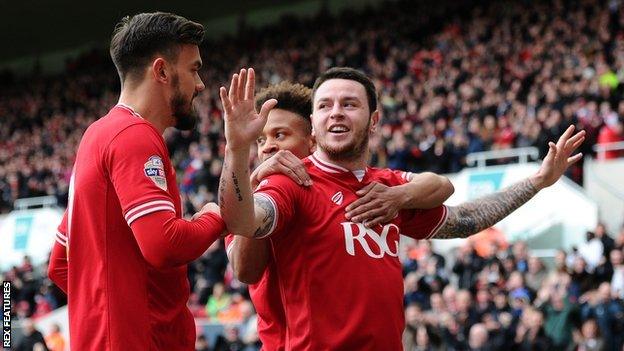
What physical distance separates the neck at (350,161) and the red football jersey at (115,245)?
0.76 meters

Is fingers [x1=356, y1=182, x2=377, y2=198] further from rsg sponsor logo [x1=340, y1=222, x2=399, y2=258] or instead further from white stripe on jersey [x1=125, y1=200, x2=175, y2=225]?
white stripe on jersey [x1=125, y1=200, x2=175, y2=225]

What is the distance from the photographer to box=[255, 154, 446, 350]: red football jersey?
3.97 metres

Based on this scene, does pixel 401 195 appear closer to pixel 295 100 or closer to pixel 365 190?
pixel 365 190

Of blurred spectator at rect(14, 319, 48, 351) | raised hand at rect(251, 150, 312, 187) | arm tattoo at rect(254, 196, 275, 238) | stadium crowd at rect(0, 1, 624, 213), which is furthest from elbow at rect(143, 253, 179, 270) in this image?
stadium crowd at rect(0, 1, 624, 213)

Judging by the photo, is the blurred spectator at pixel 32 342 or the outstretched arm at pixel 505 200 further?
the blurred spectator at pixel 32 342

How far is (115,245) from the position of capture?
3.68m

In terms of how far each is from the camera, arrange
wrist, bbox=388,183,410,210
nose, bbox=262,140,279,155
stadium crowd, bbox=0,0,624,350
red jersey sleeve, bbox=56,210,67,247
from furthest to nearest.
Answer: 1. stadium crowd, bbox=0,0,624,350
2. nose, bbox=262,140,279,155
3. wrist, bbox=388,183,410,210
4. red jersey sleeve, bbox=56,210,67,247

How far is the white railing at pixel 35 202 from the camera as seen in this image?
24.7 metres

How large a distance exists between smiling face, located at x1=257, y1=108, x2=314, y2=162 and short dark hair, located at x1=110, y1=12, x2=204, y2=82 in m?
0.96

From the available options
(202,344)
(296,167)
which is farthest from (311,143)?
(202,344)

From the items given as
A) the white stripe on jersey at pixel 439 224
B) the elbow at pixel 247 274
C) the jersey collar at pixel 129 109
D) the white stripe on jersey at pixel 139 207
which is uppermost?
the jersey collar at pixel 129 109

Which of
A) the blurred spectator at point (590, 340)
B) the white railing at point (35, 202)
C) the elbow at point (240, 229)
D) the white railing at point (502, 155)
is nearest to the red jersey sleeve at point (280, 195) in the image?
the elbow at point (240, 229)

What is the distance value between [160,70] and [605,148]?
13.1 metres

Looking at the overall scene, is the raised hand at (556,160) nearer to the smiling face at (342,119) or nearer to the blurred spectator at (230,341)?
the smiling face at (342,119)
